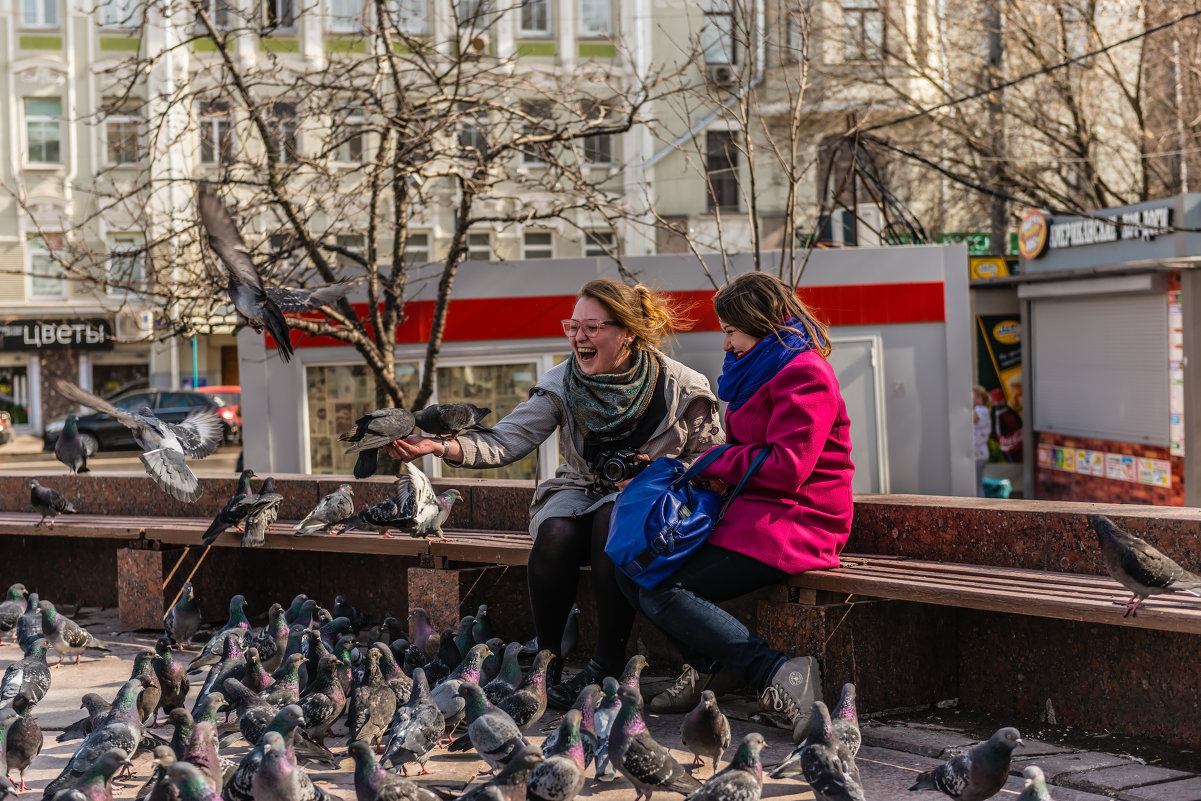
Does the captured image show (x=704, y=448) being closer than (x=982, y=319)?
Yes

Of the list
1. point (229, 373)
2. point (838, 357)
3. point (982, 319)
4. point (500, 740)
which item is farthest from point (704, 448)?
point (229, 373)

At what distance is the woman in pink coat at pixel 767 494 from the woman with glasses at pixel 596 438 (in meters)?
0.39

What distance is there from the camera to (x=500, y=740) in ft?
15.6

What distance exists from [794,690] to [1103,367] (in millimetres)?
13146

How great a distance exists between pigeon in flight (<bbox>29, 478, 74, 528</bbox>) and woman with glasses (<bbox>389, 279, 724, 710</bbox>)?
4322 mm

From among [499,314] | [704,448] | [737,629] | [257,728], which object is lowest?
[257,728]

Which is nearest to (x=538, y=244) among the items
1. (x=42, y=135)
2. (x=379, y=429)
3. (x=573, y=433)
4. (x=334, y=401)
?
(x=42, y=135)

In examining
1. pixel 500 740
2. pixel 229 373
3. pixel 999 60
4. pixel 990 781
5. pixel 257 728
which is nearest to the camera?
pixel 990 781

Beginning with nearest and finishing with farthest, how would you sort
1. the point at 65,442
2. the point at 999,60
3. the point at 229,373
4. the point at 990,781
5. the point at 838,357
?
the point at 990,781 → the point at 65,442 → the point at 838,357 → the point at 999,60 → the point at 229,373

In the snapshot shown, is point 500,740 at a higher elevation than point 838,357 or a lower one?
lower

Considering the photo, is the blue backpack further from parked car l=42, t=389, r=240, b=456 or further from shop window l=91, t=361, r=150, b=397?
shop window l=91, t=361, r=150, b=397

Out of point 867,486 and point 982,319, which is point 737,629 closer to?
point 867,486

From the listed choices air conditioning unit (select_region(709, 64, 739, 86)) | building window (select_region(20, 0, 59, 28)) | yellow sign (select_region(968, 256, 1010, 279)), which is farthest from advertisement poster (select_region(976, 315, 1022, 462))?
building window (select_region(20, 0, 59, 28))

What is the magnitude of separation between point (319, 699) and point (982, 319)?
52.0ft
